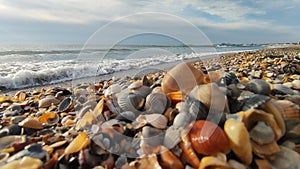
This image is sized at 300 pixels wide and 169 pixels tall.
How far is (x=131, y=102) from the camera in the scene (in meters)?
2.42

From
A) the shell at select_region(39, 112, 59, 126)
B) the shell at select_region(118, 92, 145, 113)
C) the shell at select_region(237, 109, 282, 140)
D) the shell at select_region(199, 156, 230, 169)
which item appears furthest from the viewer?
the shell at select_region(39, 112, 59, 126)

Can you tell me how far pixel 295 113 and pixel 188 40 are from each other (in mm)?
1320

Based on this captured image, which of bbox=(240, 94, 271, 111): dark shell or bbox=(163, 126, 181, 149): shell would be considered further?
bbox=(240, 94, 271, 111): dark shell

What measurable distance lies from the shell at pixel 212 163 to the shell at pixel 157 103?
2.30 ft

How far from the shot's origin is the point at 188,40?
9.52ft

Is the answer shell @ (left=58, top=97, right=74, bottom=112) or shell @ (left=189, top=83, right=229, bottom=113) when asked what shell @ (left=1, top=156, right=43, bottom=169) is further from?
shell @ (left=58, top=97, right=74, bottom=112)

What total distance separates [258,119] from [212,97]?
1.26 ft

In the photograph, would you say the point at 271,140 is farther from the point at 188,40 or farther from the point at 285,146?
the point at 188,40

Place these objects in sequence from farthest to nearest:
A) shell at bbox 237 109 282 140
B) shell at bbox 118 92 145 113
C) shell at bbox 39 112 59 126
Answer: shell at bbox 39 112 59 126 → shell at bbox 118 92 145 113 → shell at bbox 237 109 282 140

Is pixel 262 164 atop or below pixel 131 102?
below

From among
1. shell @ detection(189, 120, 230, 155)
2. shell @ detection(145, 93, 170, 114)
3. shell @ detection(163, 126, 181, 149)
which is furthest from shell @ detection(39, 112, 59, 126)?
shell @ detection(189, 120, 230, 155)

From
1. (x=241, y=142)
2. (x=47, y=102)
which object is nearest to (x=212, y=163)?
(x=241, y=142)

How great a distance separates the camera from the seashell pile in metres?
1.75

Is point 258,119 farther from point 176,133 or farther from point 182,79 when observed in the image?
point 182,79
